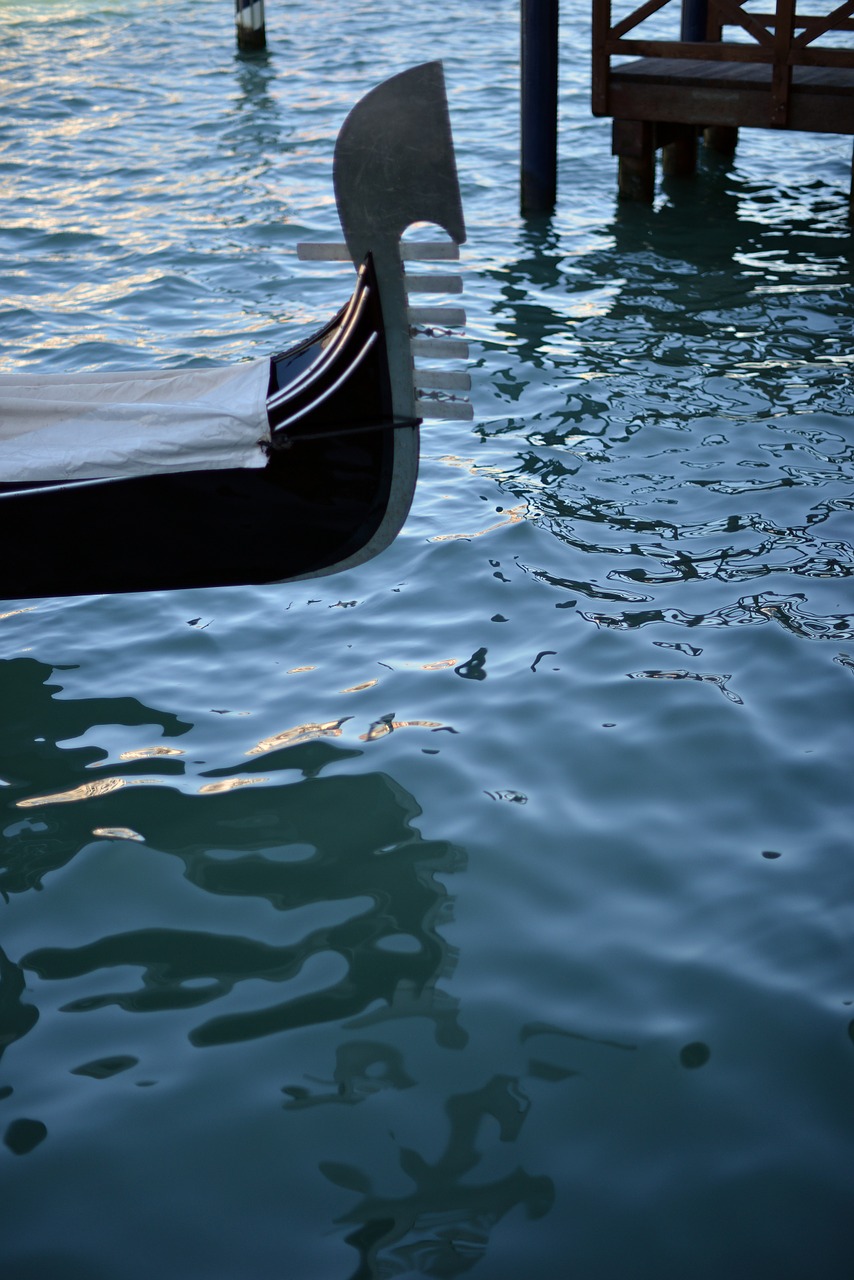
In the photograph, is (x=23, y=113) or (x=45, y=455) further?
(x=23, y=113)

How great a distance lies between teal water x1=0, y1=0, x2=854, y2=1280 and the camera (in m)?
2.39

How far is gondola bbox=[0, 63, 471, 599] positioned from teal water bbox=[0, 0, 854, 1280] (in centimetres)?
16

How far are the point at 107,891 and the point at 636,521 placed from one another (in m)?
2.44

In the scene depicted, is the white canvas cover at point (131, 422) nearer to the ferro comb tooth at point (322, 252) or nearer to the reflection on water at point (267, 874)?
the ferro comb tooth at point (322, 252)

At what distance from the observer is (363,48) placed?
13.2 metres

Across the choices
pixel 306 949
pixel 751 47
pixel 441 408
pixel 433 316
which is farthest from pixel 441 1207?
pixel 751 47

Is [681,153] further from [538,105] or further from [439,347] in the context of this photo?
[439,347]

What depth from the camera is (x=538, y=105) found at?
7.38 metres

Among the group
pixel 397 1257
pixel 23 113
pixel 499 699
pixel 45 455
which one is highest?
pixel 23 113

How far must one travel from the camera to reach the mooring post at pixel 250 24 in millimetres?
13016

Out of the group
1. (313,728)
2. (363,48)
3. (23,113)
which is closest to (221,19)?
(363,48)

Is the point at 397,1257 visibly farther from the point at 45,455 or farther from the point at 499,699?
the point at 45,455

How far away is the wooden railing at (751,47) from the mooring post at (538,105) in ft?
1.03

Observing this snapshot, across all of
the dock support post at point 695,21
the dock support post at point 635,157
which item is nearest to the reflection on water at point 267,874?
the dock support post at point 635,157
